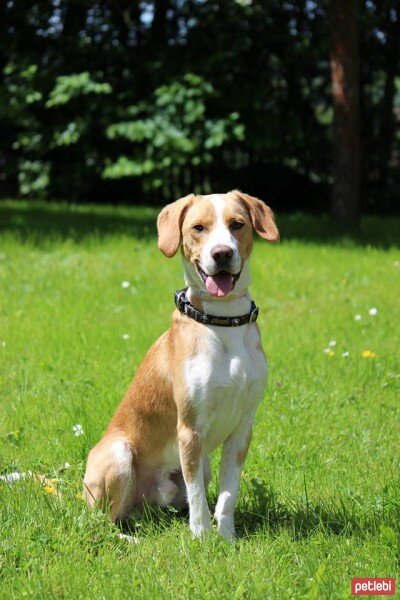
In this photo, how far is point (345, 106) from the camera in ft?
40.2

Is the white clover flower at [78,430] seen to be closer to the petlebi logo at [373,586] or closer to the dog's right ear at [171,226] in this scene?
the dog's right ear at [171,226]

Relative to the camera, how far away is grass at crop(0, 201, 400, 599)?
327cm

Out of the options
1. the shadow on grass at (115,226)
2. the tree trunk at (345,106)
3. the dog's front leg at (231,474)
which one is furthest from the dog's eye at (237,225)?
the tree trunk at (345,106)

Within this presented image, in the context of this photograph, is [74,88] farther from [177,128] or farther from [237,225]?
[237,225]

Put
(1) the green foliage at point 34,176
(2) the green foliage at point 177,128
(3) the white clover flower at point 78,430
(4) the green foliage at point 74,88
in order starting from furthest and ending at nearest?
(1) the green foliage at point 34,176 < (4) the green foliage at point 74,88 < (2) the green foliage at point 177,128 < (3) the white clover flower at point 78,430

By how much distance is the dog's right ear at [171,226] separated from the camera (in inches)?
142

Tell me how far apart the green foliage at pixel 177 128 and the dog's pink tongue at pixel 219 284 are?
31.4ft

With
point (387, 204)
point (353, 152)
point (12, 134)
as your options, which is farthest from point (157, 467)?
point (387, 204)

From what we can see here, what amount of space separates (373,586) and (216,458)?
5.41 feet

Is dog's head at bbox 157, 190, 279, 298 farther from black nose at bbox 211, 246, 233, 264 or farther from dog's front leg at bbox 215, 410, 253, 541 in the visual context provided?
dog's front leg at bbox 215, 410, 253, 541

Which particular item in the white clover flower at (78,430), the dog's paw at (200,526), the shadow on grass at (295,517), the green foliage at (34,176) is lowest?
the shadow on grass at (295,517)

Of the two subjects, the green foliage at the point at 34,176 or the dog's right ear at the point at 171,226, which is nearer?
the dog's right ear at the point at 171,226

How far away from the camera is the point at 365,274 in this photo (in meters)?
9.18

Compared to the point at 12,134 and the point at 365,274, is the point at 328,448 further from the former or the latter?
the point at 12,134
